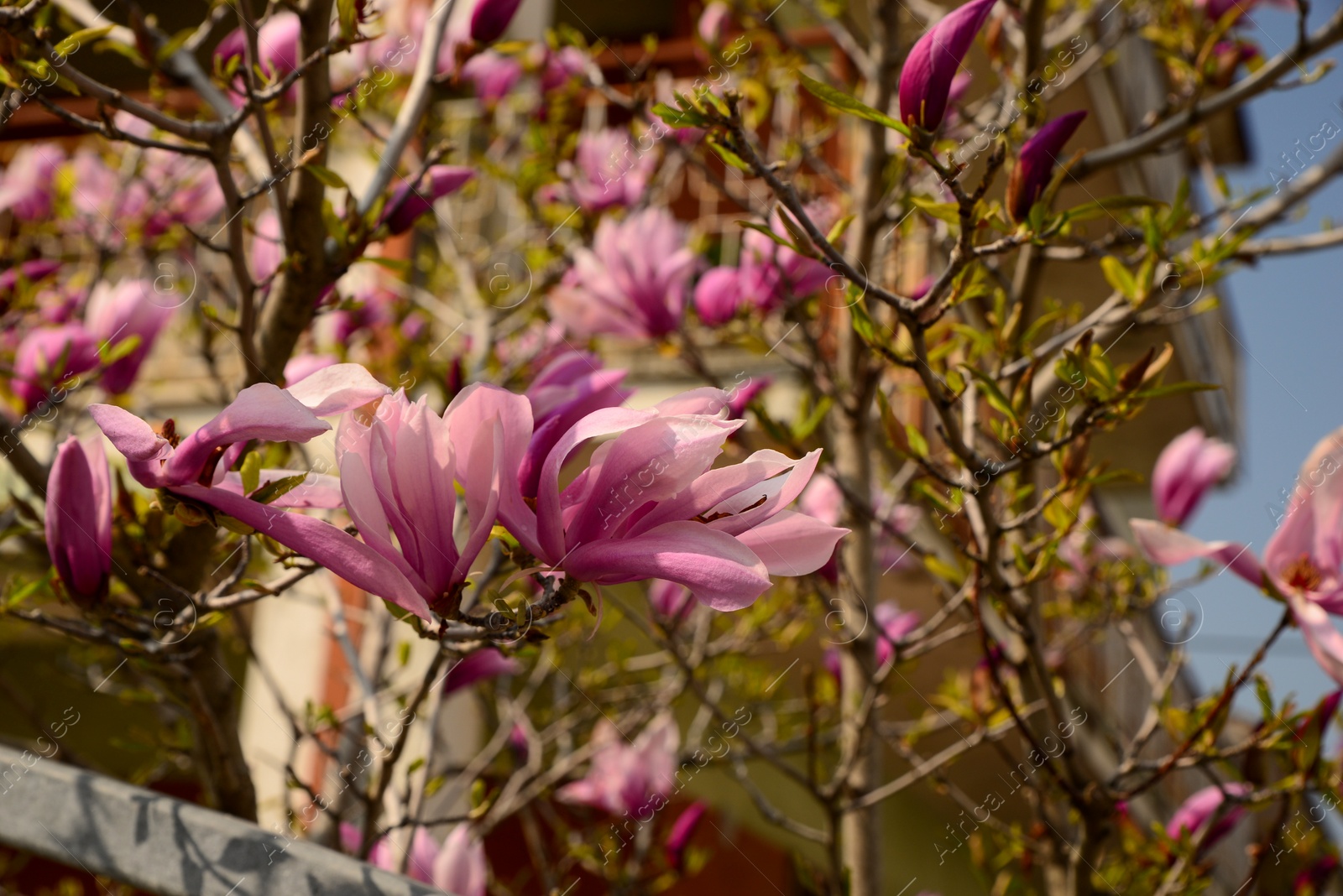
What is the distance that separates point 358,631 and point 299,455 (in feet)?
7.65

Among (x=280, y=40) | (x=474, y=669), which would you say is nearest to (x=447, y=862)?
(x=474, y=669)

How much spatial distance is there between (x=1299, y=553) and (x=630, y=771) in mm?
1307

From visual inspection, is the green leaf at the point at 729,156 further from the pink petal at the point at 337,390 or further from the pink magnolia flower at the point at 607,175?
the pink magnolia flower at the point at 607,175

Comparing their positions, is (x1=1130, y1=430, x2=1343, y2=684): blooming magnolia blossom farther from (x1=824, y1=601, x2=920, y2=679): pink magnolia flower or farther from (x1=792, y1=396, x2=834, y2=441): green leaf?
(x1=824, y1=601, x2=920, y2=679): pink magnolia flower

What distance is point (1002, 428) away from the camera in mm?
938

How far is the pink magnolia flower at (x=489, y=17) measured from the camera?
3.84ft

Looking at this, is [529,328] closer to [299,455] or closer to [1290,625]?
[299,455]

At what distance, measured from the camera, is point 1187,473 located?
1.58 meters

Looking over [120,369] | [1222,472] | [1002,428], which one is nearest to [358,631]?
[120,369]

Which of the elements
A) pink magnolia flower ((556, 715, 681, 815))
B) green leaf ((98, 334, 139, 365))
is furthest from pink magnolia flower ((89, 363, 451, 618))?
pink magnolia flower ((556, 715, 681, 815))

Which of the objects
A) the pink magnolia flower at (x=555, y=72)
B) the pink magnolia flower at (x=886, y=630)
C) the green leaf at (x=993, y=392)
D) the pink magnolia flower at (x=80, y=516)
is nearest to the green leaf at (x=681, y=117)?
the green leaf at (x=993, y=392)

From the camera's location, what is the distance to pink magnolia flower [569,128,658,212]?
2.17 metres

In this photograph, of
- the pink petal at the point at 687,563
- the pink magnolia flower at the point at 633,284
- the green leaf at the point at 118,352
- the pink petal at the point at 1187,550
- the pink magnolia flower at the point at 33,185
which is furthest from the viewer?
the pink magnolia flower at the point at 33,185

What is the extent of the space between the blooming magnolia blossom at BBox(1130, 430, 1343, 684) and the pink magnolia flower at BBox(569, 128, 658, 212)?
55.8 inches
